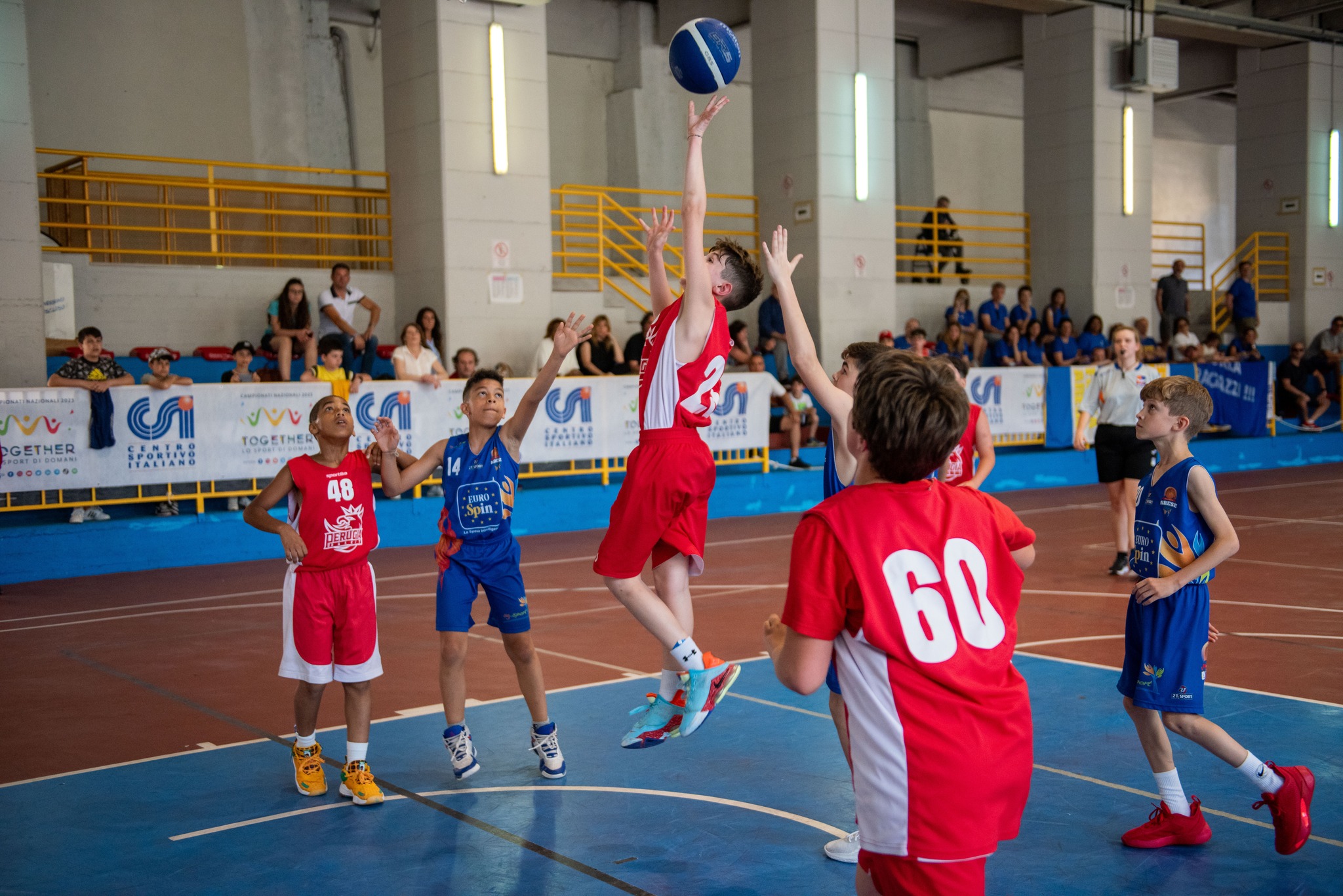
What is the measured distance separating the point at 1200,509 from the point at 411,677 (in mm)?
4379

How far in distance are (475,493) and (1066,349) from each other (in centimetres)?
1617

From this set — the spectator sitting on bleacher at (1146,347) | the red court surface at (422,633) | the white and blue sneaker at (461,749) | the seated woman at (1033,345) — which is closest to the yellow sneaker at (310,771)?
the white and blue sneaker at (461,749)

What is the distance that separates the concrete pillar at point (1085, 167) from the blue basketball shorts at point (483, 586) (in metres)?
17.8

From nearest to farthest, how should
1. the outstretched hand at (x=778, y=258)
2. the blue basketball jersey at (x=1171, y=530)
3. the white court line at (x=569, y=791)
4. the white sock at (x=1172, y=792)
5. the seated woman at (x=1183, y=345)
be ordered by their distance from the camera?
1. the outstretched hand at (x=778, y=258)
2. the white sock at (x=1172, y=792)
3. the blue basketball jersey at (x=1171, y=530)
4. the white court line at (x=569, y=791)
5. the seated woman at (x=1183, y=345)

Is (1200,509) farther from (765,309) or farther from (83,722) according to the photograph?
(765,309)

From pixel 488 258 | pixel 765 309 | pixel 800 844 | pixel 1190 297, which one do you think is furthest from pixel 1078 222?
pixel 800 844

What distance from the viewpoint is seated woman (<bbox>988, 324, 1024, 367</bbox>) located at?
733 inches

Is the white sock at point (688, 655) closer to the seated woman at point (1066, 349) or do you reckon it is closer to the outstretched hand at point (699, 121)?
the outstretched hand at point (699, 121)

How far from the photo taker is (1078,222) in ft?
68.9

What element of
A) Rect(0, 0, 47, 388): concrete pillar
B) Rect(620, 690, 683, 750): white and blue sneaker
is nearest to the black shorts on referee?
Rect(620, 690, 683, 750): white and blue sneaker

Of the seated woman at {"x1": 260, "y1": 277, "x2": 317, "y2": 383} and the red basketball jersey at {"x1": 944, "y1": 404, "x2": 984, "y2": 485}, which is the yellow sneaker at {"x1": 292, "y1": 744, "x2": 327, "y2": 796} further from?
the seated woman at {"x1": 260, "y1": 277, "x2": 317, "y2": 383}

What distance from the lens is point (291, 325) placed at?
13.6 m

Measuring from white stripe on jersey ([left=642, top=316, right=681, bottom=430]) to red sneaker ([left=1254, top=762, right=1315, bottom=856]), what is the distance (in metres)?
2.43

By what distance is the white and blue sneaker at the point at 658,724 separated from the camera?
4.62 m
